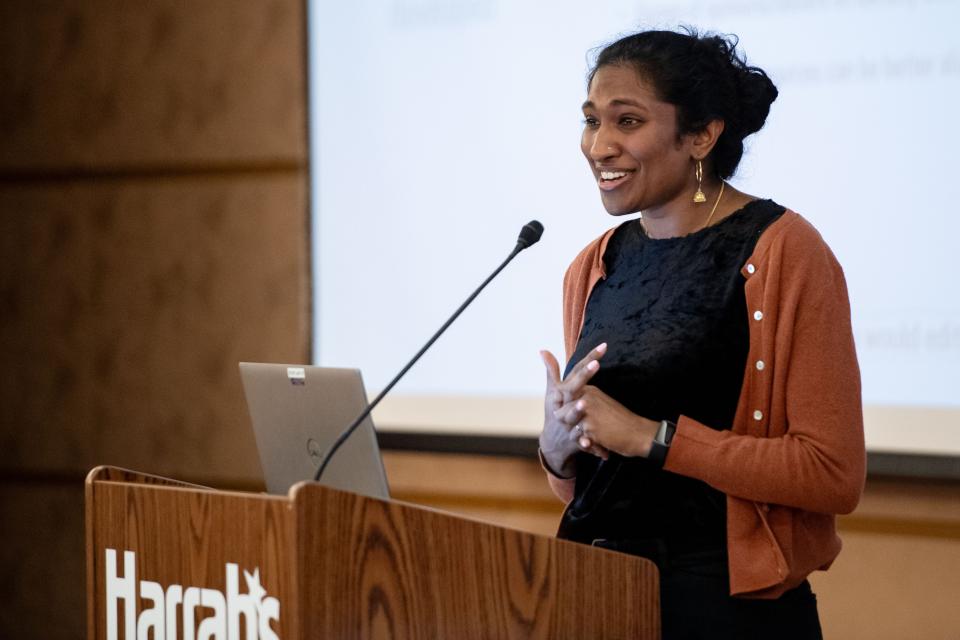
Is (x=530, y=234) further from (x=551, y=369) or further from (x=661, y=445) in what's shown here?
(x=661, y=445)

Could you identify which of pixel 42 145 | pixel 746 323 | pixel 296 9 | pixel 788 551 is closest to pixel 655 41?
pixel 746 323

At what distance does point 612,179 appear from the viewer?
2.04m

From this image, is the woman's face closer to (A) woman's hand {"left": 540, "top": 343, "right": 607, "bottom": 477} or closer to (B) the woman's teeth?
(B) the woman's teeth

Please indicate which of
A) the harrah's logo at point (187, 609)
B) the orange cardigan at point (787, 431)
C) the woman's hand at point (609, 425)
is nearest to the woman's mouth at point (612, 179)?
the orange cardigan at point (787, 431)

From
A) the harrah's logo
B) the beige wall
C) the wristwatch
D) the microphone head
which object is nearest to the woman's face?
the microphone head

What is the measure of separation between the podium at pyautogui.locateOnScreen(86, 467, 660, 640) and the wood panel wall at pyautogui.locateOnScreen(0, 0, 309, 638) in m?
2.47

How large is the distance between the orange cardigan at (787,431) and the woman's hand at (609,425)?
0.05 metres

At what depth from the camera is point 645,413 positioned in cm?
194

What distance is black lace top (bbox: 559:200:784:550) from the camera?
1.89 metres

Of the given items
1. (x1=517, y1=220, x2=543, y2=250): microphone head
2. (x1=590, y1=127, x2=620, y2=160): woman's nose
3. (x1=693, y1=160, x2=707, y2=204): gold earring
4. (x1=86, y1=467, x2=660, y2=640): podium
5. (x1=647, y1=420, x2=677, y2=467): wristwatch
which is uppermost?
(x1=590, y1=127, x2=620, y2=160): woman's nose

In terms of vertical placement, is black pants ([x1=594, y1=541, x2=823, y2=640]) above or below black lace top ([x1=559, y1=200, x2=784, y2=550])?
below

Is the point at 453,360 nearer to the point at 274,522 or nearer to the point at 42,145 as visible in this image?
the point at 42,145

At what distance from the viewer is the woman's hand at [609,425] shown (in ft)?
5.91

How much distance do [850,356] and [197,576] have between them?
1000 mm
